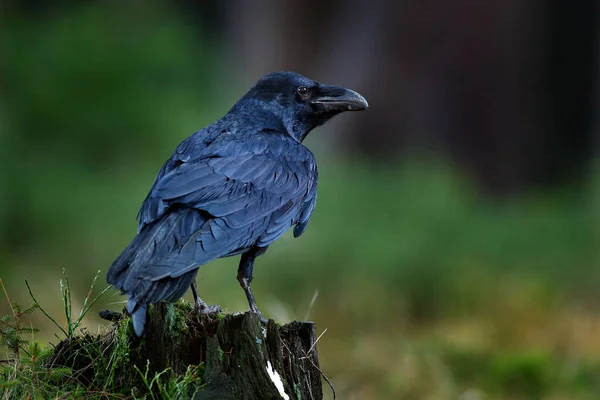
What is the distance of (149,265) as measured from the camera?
3803mm

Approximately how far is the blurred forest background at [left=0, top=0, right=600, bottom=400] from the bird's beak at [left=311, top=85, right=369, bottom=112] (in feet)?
6.71

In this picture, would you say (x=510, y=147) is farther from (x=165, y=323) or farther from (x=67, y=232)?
(x=165, y=323)

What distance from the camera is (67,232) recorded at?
9578 millimetres

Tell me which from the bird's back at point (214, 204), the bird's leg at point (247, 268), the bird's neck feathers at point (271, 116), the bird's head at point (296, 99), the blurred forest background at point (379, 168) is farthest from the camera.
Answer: the blurred forest background at point (379, 168)

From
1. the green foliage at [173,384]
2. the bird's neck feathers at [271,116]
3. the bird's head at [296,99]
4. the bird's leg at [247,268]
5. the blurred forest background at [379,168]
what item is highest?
the bird's head at [296,99]

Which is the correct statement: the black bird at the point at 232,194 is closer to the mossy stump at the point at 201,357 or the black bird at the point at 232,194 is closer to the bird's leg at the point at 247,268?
the bird's leg at the point at 247,268

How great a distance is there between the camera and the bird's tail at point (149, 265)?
3713mm

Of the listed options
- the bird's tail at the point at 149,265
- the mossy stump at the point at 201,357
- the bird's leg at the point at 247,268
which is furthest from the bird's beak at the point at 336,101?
the mossy stump at the point at 201,357

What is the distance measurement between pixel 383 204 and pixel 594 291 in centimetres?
250

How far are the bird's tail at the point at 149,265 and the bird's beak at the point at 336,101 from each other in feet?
4.77

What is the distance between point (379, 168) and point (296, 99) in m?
7.07

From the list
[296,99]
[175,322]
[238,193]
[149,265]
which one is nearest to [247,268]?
[238,193]

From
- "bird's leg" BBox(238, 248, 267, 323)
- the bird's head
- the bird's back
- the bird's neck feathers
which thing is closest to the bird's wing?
the bird's back

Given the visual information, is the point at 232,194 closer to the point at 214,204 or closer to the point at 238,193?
the point at 238,193
